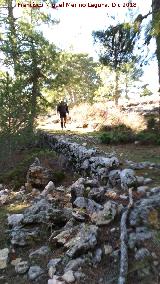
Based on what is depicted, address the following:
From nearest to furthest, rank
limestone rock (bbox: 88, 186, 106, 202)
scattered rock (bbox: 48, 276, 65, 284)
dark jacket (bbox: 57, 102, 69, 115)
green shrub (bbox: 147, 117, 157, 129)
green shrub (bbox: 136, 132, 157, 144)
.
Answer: scattered rock (bbox: 48, 276, 65, 284)
limestone rock (bbox: 88, 186, 106, 202)
green shrub (bbox: 136, 132, 157, 144)
green shrub (bbox: 147, 117, 157, 129)
dark jacket (bbox: 57, 102, 69, 115)

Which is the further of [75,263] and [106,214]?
[106,214]

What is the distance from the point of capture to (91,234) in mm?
5031

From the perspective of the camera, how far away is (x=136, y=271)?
14.1 feet

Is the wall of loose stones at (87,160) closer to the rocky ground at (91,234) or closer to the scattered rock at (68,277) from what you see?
the rocky ground at (91,234)

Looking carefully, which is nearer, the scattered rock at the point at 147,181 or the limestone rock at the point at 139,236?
the limestone rock at the point at 139,236

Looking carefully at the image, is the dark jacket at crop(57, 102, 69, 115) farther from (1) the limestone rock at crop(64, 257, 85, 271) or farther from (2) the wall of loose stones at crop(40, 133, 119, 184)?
(1) the limestone rock at crop(64, 257, 85, 271)

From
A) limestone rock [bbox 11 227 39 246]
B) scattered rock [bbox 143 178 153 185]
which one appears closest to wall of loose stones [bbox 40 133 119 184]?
scattered rock [bbox 143 178 153 185]

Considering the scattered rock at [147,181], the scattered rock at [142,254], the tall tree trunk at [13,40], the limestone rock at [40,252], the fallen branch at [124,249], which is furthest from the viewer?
the tall tree trunk at [13,40]

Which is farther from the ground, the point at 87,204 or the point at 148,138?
the point at 148,138

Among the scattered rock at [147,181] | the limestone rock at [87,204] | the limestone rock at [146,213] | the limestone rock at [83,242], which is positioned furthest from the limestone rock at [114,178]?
the limestone rock at [83,242]

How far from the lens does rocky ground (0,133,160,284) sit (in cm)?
448

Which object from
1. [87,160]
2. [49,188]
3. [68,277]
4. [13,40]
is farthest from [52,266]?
[13,40]

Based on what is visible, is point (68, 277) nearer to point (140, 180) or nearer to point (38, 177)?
point (140, 180)

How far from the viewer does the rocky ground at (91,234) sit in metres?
4.48
